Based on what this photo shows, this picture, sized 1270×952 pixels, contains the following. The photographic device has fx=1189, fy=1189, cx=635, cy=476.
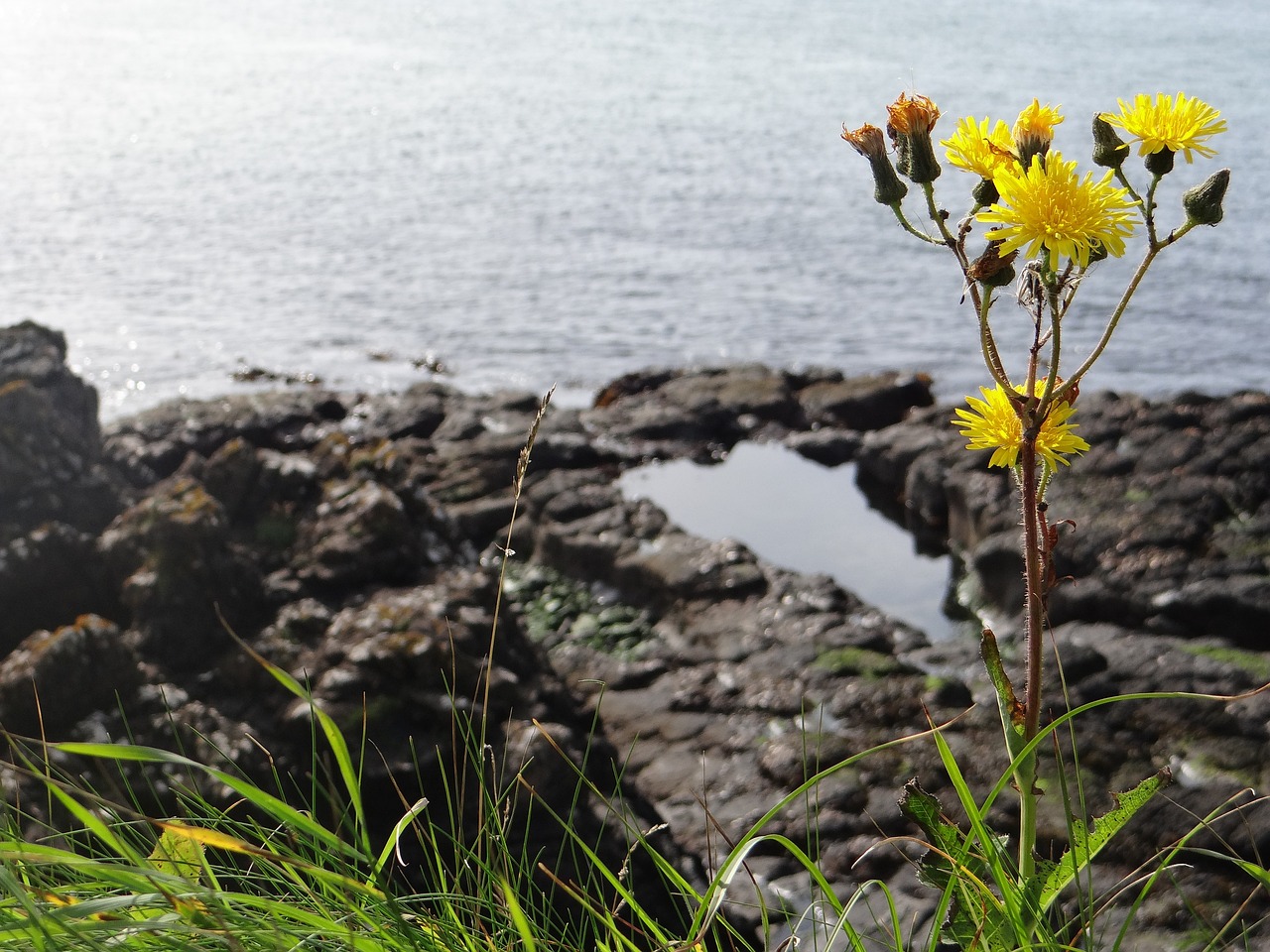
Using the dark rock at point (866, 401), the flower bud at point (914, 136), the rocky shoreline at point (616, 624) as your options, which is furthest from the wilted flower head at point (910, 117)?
the dark rock at point (866, 401)

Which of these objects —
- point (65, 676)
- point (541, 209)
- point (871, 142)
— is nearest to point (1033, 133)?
point (871, 142)

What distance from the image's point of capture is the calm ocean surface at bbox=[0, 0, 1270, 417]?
1820cm

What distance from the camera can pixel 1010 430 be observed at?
Result: 2068 millimetres

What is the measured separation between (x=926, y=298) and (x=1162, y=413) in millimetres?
10665

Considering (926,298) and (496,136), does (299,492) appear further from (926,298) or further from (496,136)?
(496,136)

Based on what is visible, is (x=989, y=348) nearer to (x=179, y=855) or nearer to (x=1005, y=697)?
(x=1005, y=697)

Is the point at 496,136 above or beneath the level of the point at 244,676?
above

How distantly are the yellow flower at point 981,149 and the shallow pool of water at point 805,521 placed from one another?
290 inches

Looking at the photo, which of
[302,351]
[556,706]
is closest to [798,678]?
[556,706]

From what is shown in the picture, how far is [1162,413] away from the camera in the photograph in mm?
10516

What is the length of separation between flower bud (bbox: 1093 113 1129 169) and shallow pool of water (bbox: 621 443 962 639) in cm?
727

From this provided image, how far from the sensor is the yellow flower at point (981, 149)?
199 cm

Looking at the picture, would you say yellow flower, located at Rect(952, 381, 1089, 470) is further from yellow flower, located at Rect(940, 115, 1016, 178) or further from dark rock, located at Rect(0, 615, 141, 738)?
dark rock, located at Rect(0, 615, 141, 738)

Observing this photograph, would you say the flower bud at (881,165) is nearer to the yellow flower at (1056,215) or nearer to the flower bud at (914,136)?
the flower bud at (914,136)
